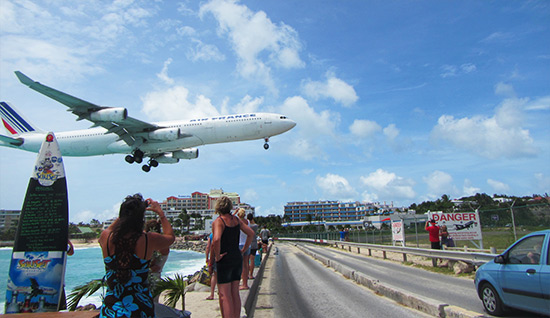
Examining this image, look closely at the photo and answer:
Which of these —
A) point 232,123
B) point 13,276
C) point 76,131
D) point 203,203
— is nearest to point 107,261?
point 13,276

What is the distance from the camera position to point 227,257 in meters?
4.84

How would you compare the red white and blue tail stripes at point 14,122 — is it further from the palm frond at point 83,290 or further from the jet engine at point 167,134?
the palm frond at point 83,290

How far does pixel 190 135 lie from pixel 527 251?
2372cm

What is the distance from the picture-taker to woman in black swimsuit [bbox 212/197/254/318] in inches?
188

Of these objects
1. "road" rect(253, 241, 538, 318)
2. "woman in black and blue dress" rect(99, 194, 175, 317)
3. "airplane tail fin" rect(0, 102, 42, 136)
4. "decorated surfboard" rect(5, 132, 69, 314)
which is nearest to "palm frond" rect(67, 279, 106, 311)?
"decorated surfboard" rect(5, 132, 69, 314)

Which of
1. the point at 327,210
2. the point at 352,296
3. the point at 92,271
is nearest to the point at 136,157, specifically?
the point at 352,296

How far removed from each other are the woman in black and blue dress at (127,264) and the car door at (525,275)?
5.21 meters

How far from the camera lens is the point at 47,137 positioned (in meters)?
5.18

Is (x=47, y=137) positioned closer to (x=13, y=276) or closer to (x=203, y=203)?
(x=13, y=276)

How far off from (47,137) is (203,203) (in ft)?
565

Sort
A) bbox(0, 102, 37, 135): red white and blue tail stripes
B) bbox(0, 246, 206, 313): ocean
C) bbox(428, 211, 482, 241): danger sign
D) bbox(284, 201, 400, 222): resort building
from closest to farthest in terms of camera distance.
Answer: bbox(428, 211, 482, 241): danger sign < bbox(0, 246, 206, 313): ocean < bbox(0, 102, 37, 135): red white and blue tail stripes < bbox(284, 201, 400, 222): resort building

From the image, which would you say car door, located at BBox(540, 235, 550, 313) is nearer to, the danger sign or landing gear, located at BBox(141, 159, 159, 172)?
the danger sign

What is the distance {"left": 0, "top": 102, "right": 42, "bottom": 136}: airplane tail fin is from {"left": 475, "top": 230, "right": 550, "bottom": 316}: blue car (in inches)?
1435

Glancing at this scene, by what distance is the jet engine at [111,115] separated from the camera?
23688mm
